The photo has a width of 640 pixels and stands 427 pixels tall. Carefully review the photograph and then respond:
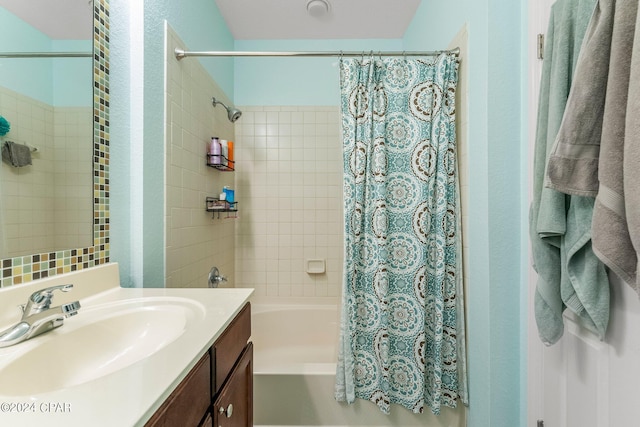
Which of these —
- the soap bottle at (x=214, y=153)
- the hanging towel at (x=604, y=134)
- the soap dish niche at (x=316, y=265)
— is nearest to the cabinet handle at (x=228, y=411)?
the hanging towel at (x=604, y=134)

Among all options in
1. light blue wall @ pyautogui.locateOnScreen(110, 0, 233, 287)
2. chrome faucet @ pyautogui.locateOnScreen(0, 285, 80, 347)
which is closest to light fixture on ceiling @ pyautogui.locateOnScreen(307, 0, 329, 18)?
light blue wall @ pyautogui.locateOnScreen(110, 0, 233, 287)

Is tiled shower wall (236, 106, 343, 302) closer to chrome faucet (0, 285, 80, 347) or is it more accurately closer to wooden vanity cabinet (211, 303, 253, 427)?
wooden vanity cabinet (211, 303, 253, 427)

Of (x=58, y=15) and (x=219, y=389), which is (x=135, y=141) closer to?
(x=58, y=15)

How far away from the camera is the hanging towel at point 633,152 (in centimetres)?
55

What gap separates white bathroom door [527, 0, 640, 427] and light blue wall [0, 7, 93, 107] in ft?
5.32

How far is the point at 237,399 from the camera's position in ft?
2.94

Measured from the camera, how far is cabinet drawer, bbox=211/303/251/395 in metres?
0.73

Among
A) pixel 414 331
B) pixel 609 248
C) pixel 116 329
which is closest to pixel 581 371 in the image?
pixel 609 248

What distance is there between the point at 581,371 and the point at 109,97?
1864mm

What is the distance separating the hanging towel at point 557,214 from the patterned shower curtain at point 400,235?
1.77 feet

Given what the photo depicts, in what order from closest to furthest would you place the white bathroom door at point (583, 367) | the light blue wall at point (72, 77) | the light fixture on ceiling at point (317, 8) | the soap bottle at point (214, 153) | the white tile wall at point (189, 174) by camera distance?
the white bathroom door at point (583, 367) < the light blue wall at point (72, 77) < the white tile wall at point (189, 174) < the soap bottle at point (214, 153) < the light fixture on ceiling at point (317, 8)

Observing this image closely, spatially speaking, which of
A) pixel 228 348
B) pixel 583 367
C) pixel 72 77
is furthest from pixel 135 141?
pixel 583 367

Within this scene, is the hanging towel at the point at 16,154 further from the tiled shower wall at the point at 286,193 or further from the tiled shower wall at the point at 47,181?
the tiled shower wall at the point at 286,193

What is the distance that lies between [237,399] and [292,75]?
231 cm
